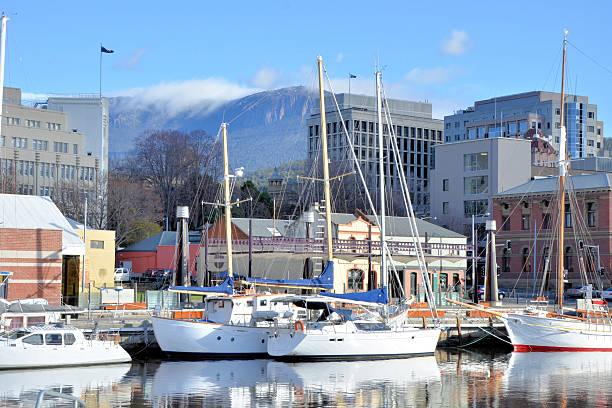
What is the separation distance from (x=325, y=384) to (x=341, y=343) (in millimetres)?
7870

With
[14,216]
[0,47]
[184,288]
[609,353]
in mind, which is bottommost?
[609,353]

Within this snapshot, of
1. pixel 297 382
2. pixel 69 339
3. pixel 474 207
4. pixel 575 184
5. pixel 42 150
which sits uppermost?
pixel 42 150

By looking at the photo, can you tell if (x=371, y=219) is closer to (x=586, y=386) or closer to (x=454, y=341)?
(x=454, y=341)

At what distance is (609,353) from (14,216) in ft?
125

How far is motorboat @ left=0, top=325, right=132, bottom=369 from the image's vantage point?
4366 cm

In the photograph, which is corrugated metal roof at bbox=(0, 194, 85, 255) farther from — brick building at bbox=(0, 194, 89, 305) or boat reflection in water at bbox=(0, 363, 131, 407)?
boat reflection in water at bbox=(0, 363, 131, 407)

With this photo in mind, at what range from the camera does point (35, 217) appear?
2451 inches

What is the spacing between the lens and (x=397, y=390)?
3966cm

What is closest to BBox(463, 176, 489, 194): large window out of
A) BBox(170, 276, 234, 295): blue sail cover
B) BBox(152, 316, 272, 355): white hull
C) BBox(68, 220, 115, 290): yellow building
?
BBox(68, 220, 115, 290): yellow building

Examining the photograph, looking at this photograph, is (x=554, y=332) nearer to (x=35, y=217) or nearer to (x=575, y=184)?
(x=35, y=217)

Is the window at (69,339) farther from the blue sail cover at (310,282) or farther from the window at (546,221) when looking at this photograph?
the window at (546,221)

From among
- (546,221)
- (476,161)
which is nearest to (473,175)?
(476,161)

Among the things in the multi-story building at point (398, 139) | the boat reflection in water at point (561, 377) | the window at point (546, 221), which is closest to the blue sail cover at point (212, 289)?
the boat reflection in water at point (561, 377)

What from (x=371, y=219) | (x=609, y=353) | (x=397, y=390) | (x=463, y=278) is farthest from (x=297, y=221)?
(x=397, y=390)
